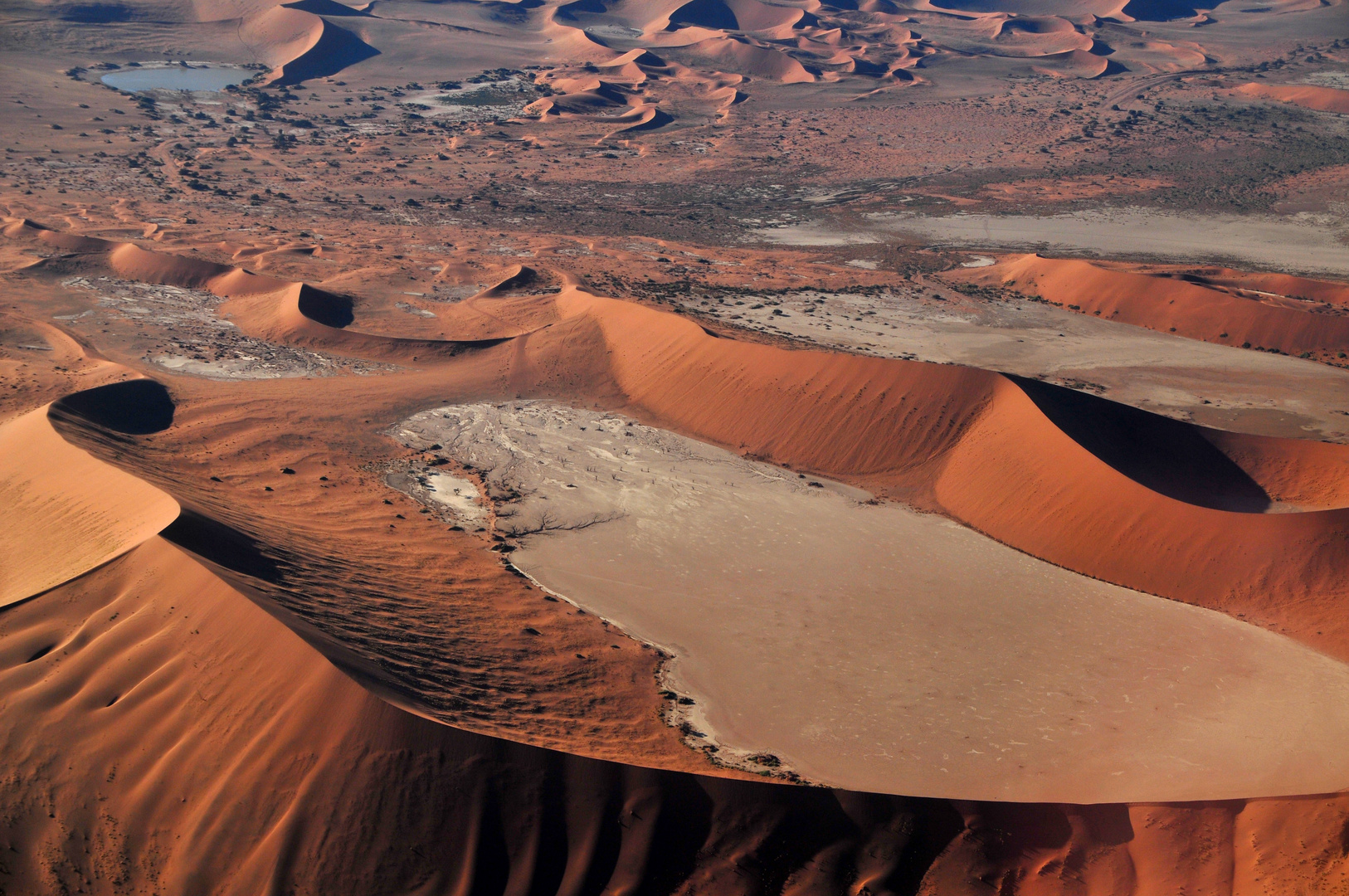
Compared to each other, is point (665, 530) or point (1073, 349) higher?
point (1073, 349)

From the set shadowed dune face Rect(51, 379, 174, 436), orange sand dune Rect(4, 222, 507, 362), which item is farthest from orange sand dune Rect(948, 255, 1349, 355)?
shadowed dune face Rect(51, 379, 174, 436)

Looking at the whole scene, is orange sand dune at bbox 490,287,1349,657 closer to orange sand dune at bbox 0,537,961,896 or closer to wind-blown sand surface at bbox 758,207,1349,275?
orange sand dune at bbox 0,537,961,896

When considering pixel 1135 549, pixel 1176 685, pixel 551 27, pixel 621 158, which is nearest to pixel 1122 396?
pixel 1135 549

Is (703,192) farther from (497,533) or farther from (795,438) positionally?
(497,533)

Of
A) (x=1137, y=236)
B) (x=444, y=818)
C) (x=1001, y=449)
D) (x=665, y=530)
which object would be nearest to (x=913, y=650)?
(x=665, y=530)

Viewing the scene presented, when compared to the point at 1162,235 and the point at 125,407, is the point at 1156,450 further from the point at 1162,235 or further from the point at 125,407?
the point at 1162,235

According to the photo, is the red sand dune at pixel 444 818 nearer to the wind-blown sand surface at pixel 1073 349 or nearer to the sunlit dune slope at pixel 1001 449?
the sunlit dune slope at pixel 1001 449

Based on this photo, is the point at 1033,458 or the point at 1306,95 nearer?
the point at 1033,458
